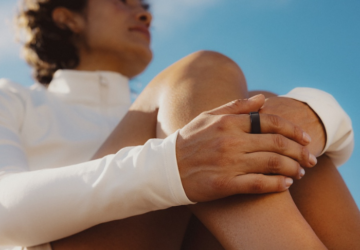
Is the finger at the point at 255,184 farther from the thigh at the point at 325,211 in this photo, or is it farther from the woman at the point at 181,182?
the thigh at the point at 325,211

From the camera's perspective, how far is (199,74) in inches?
34.3

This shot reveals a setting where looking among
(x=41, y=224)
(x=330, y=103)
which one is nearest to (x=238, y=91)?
(x=330, y=103)

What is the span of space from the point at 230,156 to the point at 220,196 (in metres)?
0.07

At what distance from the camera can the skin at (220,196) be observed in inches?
26.1

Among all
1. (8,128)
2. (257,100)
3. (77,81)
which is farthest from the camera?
(77,81)

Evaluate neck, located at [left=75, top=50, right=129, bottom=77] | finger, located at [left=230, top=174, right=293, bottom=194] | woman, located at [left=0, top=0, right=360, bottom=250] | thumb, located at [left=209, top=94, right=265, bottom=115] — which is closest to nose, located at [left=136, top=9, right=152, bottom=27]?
neck, located at [left=75, top=50, right=129, bottom=77]

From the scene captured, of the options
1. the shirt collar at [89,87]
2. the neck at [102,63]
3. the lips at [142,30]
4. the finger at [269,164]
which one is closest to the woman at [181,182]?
the finger at [269,164]

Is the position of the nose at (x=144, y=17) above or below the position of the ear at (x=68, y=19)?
above

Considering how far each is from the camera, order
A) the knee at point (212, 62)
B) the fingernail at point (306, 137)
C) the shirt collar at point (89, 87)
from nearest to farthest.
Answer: the fingernail at point (306, 137)
the knee at point (212, 62)
the shirt collar at point (89, 87)

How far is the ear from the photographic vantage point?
1804 millimetres

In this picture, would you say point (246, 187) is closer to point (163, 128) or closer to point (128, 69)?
point (163, 128)

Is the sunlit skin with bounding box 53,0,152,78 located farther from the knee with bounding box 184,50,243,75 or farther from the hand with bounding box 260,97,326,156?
the hand with bounding box 260,97,326,156

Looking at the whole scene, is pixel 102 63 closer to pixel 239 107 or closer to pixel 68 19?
pixel 68 19

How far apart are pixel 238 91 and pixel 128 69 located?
1015 mm
